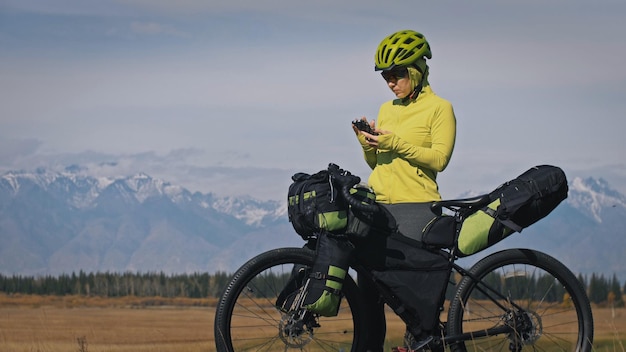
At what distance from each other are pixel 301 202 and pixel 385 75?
1268 mm

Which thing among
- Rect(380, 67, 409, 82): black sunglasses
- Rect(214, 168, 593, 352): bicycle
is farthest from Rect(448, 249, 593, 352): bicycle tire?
→ Rect(380, 67, 409, 82): black sunglasses

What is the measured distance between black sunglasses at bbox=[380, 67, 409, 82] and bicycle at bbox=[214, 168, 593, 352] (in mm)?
1032

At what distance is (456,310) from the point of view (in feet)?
27.1

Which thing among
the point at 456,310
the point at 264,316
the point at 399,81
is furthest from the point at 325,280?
the point at 399,81

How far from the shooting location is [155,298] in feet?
428

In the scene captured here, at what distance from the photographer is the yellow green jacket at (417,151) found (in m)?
8.12

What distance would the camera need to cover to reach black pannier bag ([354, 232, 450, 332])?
817 cm

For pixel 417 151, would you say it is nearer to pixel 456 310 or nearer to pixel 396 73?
pixel 396 73

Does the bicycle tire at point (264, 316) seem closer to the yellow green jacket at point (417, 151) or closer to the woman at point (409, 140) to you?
the woman at point (409, 140)

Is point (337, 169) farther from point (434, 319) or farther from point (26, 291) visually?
point (26, 291)

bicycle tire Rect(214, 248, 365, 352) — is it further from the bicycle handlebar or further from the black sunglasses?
the black sunglasses

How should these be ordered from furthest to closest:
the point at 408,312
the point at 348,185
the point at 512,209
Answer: the point at 408,312
the point at 512,209
the point at 348,185

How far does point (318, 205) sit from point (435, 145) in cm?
106

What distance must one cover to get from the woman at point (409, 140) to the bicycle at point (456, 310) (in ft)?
0.54
